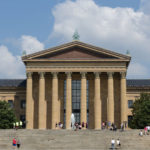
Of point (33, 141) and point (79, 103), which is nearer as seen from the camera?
point (33, 141)

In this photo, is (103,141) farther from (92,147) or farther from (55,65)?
(55,65)

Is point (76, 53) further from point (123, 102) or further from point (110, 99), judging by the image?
point (123, 102)

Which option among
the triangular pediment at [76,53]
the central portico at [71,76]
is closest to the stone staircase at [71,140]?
the central portico at [71,76]

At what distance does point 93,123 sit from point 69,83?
33.0 ft

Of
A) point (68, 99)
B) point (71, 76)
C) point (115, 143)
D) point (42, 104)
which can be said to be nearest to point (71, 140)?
point (115, 143)

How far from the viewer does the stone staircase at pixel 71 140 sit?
5819 cm

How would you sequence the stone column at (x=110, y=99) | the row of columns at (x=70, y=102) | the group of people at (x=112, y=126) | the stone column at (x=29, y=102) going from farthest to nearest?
the stone column at (x=29, y=102), the stone column at (x=110, y=99), the row of columns at (x=70, y=102), the group of people at (x=112, y=126)

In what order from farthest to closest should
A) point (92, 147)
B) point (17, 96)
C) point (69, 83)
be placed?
point (17, 96) → point (69, 83) → point (92, 147)

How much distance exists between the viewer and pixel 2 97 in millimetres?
99062

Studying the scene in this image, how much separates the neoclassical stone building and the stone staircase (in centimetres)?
1865

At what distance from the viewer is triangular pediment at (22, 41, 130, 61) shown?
3354 inches

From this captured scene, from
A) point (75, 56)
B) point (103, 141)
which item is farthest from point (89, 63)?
point (103, 141)


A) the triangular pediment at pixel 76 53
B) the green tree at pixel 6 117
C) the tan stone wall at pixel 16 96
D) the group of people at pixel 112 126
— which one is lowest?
the group of people at pixel 112 126

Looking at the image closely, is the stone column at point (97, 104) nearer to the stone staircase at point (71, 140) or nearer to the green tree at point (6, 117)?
the green tree at point (6, 117)
